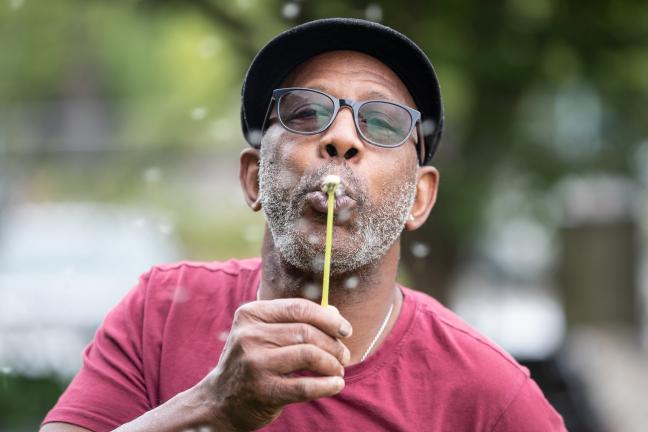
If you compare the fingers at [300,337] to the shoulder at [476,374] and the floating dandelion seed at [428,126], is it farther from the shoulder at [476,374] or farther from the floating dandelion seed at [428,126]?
the floating dandelion seed at [428,126]

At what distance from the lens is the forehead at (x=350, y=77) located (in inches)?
98.1

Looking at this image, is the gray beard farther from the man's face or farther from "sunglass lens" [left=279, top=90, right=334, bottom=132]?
"sunglass lens" [left=279, top=90, right=334, bottom=132]

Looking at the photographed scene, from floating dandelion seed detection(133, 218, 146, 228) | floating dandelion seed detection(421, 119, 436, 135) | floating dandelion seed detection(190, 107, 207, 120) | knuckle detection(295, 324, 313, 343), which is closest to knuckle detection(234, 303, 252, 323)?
knuckle detection(295, 324, 313, 343)

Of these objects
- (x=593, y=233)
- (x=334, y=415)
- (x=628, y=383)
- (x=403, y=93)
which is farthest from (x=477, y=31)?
(x=593, y=233)

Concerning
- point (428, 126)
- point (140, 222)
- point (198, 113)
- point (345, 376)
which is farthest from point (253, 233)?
point (345, 376)

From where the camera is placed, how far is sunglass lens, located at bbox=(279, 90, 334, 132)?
244cm

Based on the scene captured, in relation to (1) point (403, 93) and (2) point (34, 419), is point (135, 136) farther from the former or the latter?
(1) point (403, 93)

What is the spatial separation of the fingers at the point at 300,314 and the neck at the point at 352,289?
19.2 inches

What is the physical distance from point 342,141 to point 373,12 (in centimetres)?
361

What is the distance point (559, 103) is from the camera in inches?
271

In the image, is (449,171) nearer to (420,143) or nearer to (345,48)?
(420,143)

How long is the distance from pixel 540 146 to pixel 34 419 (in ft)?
12.5

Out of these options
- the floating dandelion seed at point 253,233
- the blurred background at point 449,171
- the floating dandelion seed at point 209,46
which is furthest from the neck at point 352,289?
the floating dandelion seed at point 253,233

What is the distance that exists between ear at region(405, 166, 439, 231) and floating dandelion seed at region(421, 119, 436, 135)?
105 mm
